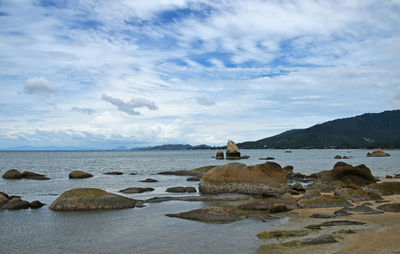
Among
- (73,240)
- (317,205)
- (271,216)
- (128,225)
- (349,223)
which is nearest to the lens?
(73,240)

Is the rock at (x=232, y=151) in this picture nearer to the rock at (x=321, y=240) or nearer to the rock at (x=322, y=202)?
the rock at (x=322, y=202)

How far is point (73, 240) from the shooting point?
1140 cm

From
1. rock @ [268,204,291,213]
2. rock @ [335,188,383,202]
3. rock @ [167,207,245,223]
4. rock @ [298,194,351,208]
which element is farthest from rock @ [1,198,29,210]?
rock @ [335,188,383,202]

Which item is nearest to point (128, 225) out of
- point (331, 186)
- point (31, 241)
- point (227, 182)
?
point (31, 241)

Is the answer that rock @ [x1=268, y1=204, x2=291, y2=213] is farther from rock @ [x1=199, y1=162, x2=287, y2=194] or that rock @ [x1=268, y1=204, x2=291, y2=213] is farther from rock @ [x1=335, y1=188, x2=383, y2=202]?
rock @ [x1=199, y1=162, x2=287, y2=194]

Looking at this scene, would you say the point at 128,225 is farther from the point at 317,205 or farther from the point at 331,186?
the point at 331,186

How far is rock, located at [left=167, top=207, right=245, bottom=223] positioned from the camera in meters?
14.0

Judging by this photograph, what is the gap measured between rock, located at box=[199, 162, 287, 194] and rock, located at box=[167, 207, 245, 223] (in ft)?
25.5

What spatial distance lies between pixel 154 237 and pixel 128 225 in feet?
7.67

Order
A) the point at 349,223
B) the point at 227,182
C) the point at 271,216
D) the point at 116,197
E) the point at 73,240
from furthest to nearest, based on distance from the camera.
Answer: the point at 227,182 → the point at 116,197 → the point at 271,216 → the point at 349,223 → the point at 73,240

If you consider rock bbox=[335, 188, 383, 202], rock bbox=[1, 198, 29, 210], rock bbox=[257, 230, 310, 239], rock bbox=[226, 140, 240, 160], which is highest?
rock bbox=[226, 140, 240, 160]

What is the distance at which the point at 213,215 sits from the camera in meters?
14.5

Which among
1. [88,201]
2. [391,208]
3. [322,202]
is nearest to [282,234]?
[391,208]

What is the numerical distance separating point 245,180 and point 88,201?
10.4m
